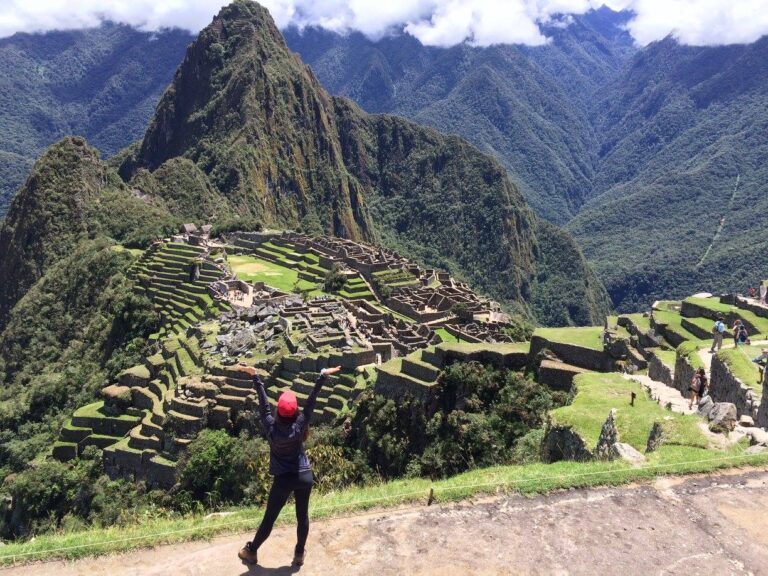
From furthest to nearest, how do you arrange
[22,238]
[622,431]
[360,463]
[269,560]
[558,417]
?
[22,238] → [360,463] → [558,417] → [622,431] → [269,560]

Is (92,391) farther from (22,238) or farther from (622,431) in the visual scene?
(22,238)

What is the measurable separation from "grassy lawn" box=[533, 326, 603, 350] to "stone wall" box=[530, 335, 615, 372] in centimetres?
19

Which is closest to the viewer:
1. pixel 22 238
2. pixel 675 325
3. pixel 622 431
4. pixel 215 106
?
pixel 622 431

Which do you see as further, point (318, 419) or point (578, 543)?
point (318, 419)

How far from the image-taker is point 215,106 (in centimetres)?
16300

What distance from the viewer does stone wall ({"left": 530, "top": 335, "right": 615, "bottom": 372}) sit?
76.3 feet

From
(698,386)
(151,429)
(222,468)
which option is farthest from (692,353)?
(151,429)

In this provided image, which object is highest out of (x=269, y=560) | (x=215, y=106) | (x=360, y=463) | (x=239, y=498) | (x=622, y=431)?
(x=215, y=106)

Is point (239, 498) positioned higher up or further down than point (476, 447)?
further down

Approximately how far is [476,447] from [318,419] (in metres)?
8.56

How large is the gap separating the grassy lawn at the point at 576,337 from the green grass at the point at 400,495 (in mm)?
12260

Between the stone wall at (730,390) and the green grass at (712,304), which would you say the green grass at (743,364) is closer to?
the stone wall at (730,390)

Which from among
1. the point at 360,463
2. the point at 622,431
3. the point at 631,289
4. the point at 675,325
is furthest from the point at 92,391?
the point at 631,289

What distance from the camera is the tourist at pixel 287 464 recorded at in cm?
781
